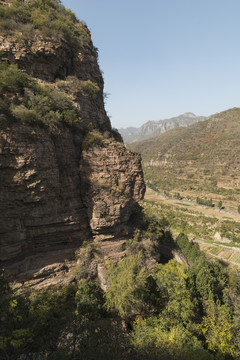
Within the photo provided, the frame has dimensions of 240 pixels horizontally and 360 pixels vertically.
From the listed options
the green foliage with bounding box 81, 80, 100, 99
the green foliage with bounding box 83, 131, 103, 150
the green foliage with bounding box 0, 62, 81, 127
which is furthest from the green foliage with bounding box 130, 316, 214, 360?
the green foliage with bounding box 81, 80, 100, 99

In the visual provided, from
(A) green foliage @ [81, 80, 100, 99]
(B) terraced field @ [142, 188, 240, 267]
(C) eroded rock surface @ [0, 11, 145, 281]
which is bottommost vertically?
(B) terraced field @ [142, 188, 240, 267]

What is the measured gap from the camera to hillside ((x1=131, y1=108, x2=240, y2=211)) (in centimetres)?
9044

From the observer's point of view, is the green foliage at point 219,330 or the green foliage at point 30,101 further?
the green foliage at point 219,330

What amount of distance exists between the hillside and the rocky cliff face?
75.3 metres

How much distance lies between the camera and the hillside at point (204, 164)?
Result: 90438mm

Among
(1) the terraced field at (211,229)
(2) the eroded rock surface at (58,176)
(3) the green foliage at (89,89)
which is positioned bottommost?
(1) the terraced field at (211,229)

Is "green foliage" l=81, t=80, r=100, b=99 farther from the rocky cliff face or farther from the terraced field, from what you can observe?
the terraced field

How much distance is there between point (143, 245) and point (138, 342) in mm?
8398

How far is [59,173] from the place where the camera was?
15000mm

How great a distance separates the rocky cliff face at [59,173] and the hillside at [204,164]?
75.3 meters

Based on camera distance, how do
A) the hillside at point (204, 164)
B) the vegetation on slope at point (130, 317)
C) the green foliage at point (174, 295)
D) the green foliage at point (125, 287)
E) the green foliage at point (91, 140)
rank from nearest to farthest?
the vegetation on slope at point (130, 317) → the green foliage at point (125, 287) → the green foliage at point (174, 295) → the green foliage at point (91, 140) → the hillside at point (204, 164)

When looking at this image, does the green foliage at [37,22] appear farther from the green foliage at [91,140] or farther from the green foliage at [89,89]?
the green foliage at [91,140]

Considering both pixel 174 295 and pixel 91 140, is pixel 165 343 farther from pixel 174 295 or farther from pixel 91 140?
pixel 91 140

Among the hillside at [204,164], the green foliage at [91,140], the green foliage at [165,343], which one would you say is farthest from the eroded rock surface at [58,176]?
the hillside at [204,164]
